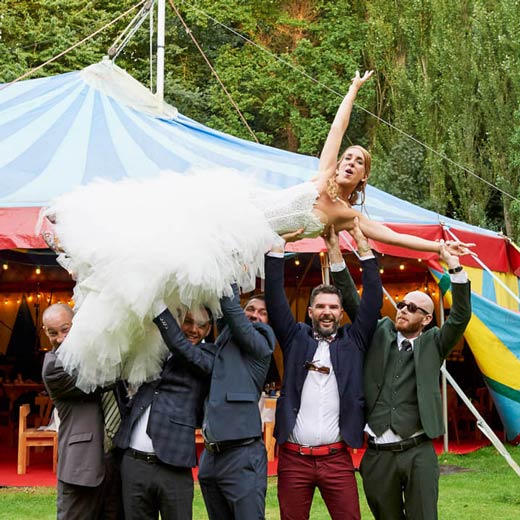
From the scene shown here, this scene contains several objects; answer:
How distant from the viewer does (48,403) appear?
8.99 metres

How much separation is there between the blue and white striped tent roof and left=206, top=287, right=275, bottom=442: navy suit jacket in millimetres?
3349

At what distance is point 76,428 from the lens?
3.50 metres

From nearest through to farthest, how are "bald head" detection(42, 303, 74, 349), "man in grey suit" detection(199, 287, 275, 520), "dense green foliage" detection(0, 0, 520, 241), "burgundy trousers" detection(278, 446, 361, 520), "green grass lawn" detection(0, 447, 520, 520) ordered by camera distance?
"man in grey suit" detection(199, 287, 275, 520) < "bald head" detection(42, 303, 74, 349) < "burgundy trousers" detection(278, 446, 361, 520) < "green grass lawn" detection(0, 447, 520, 520) < "dense green foliage" detection(0, 0, 520, 241)

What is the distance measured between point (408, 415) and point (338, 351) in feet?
1.30

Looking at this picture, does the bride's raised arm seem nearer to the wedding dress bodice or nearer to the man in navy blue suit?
the wedding dress bodice

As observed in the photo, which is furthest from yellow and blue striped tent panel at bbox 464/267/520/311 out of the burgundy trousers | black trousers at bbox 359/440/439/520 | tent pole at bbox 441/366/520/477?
the burgundy trousers

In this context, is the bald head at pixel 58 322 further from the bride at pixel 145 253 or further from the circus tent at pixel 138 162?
the circus tent at pixel 138 162

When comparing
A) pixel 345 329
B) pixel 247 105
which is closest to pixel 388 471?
pixel 345 329

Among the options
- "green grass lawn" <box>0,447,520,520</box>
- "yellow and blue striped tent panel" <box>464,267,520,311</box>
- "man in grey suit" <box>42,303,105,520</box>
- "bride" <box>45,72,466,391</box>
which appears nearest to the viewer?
"bride" <box>45,72,466,391</box>

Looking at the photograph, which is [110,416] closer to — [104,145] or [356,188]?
[356,188]

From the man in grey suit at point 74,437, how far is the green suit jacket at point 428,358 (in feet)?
3.76

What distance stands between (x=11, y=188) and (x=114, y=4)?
15.0 meters

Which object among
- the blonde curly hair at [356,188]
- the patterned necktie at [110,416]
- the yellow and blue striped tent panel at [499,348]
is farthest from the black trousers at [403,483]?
the yellow and blue striped tent panel at [499,348]

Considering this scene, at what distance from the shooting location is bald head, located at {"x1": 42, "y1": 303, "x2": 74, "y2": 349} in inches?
139
